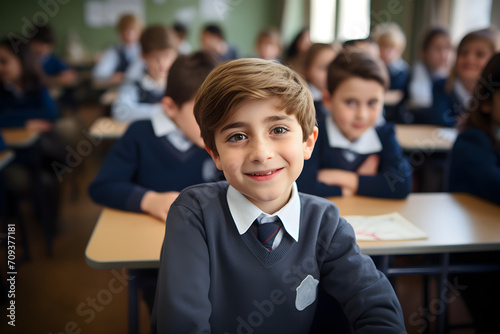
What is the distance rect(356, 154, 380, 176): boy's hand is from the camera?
192 cm

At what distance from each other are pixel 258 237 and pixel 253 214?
6 cm

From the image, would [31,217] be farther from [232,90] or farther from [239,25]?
[239,25]

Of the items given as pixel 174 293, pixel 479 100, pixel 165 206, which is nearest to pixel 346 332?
pixel 174 293

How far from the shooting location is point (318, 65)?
324cm

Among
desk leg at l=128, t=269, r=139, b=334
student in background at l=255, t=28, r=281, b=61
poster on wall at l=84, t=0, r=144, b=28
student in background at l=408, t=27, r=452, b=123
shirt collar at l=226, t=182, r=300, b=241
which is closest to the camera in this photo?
shirt collar at l=226, t=182, r=300, b=241

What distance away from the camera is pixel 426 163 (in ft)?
9.80

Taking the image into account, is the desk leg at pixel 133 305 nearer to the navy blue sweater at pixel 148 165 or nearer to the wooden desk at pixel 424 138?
Result: the navy blue sweater at pixel 148 165

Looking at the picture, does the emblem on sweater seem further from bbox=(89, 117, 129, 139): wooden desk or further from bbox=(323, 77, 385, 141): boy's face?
bbox=(89, 117, 129, 139): wooden desk

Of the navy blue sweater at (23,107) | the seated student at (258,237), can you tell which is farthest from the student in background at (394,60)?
the seated student at (258,237)

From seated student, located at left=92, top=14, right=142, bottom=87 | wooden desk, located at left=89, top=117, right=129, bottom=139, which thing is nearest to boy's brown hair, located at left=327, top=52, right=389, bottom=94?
wooden desk, located at left=89, top=117, right=129, bottom=139

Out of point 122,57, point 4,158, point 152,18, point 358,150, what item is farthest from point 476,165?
point 152,18

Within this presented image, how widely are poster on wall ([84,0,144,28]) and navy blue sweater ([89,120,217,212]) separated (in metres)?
8.96

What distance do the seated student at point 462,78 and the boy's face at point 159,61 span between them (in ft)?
6.80

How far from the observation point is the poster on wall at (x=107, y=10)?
965 centimetres
